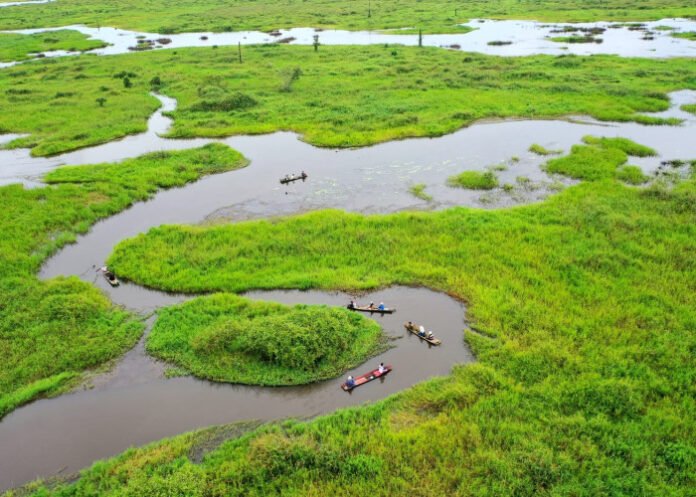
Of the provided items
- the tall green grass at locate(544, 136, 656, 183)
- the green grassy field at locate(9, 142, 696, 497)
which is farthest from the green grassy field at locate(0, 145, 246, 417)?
the tall green grass at locate(544, 136, 656, 183)

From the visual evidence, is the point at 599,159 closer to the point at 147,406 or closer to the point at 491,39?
the point at 147,406

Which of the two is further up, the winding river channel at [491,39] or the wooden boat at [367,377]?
the winding river channel at [491,39]

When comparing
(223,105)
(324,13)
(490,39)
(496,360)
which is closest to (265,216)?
(496,360)

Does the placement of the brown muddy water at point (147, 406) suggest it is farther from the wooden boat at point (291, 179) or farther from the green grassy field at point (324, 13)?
the green grassy field at point (324, 13)

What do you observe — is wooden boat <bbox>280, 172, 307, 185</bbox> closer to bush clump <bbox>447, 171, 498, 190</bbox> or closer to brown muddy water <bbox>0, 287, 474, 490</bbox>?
bush clump <bbox>447, 171, 498, 190</bbox>

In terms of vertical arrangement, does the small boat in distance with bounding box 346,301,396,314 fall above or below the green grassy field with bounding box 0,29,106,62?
below

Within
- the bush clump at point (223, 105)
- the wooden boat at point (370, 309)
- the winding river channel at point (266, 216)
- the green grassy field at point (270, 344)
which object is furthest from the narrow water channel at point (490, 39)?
the green grassy field at point (270, 344)
